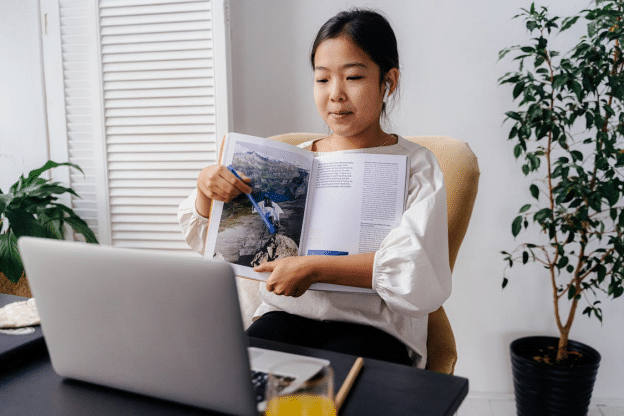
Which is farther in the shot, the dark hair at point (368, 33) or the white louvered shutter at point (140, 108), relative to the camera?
the white louvered shutter at point (140, 108)

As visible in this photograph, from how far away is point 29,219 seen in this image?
1729 mm

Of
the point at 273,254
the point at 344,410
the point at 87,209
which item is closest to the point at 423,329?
the point at 273,254

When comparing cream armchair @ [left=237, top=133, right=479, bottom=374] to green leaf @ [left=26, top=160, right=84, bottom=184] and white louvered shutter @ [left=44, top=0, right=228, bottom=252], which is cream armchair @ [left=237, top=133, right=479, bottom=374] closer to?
white louvered shutter @ [left=44, top=0, right=228, bottom=252]

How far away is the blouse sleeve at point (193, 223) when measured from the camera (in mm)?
1079

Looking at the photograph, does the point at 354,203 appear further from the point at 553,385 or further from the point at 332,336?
the point at 553,385

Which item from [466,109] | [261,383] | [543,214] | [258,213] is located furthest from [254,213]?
[466,109]

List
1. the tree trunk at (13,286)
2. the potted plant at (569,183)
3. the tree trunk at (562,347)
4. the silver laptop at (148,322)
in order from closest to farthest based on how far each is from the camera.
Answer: the silver laptop at (148,322), the potted plant at (569,183), the tree trunk at (562,347), the tree trunk at (13,286)

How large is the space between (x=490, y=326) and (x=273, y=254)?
4.10 ft

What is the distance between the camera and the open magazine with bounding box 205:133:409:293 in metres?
0.93

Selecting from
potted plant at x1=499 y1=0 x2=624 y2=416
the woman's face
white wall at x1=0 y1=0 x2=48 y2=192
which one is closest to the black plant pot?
potted plant at x1=499 y1=0 x2=624 y2=416

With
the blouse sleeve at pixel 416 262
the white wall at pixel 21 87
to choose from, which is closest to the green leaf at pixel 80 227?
the white wall at pixel 21 87

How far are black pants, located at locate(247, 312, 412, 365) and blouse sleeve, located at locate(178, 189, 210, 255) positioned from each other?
0.23 meters

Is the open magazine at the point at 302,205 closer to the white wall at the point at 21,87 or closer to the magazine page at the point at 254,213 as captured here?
the magazine page at the point at 254,213

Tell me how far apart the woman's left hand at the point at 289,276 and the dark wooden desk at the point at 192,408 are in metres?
0.26
